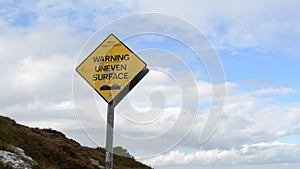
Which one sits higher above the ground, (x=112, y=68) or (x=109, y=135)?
(x=112, y=68)

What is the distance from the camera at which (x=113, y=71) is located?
28.0ft

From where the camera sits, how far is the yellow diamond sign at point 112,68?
8.45 metres

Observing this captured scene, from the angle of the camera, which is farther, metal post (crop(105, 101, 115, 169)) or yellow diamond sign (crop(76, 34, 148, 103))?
Answer: yellow diamond sign (crop(76, 34, 148, 103))

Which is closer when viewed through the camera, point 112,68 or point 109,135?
point 109,135

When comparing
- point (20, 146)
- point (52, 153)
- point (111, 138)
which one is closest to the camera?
point (111, 138)

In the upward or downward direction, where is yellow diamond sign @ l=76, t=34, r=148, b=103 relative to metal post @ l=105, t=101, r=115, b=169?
upward

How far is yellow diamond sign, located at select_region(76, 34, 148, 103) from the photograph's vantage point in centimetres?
845

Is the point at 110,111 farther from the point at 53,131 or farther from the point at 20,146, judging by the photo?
the point at 53,131

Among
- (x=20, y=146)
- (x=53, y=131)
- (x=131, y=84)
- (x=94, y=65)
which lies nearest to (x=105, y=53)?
(x=94, y=65)

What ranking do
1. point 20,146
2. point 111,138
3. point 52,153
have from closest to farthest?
point 111,138
point 20,146
point 52,153

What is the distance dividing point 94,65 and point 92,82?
0.39 meters

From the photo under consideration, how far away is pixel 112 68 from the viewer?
8.52 meters

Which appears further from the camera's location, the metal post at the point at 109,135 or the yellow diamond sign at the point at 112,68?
the yellow diamond sign at the point at 112,68

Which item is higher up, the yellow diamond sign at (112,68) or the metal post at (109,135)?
the yellow diamond sign at (112,68)
